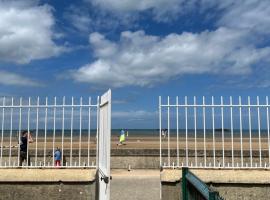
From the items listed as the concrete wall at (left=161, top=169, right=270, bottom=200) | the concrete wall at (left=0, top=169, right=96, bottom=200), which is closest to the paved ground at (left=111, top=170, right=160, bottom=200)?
the concrete wall at (left=0, top=169, right=96, bottom=200)

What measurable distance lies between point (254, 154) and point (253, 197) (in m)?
7.89

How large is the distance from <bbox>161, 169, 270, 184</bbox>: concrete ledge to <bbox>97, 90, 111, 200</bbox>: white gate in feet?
4.22

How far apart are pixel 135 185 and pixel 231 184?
5.70 m

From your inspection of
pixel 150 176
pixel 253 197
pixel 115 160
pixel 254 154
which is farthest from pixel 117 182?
pixel 253 197

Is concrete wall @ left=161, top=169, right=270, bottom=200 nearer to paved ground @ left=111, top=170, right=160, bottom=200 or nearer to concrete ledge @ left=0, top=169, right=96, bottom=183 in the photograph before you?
concrete ledge @ left=0, top=169, right=96, bottom=183

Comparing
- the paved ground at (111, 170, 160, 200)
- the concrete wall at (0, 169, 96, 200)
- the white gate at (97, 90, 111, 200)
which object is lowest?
the paved ground at (111, 170, 160, 200)

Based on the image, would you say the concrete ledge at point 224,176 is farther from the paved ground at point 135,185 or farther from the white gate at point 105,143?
the paved ground at point 135,185

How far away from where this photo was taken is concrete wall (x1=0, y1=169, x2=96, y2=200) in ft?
28.6

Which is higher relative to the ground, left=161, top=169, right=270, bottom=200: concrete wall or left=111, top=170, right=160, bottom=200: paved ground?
left=161, top=169, right=270, bottom=200: concrete wall

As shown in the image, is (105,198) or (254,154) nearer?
(105,198)

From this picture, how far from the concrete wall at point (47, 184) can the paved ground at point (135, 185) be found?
9.87 feet

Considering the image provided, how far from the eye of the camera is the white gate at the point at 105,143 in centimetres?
748

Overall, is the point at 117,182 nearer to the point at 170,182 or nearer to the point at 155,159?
the point at 155,159

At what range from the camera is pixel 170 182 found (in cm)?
855
